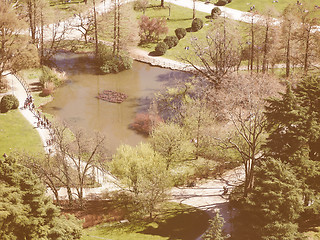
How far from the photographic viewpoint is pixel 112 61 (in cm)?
6938

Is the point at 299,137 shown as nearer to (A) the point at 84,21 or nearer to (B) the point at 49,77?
(B) the point at 49,77

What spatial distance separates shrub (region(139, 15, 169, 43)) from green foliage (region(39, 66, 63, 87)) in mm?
20122

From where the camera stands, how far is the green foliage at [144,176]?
3759 cm

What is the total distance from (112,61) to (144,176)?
34.8 meters

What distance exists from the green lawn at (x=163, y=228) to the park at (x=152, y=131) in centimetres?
16

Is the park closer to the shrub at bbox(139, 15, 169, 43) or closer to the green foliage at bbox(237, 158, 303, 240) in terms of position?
the green foliage at bbox(237, 158, 303, 240)

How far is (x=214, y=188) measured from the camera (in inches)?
1730

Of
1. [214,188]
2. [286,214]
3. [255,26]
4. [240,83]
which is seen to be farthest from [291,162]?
[255,26]

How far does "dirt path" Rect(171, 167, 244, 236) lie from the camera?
131 feet

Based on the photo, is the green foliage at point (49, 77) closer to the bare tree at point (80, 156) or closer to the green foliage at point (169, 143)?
the bare tree at point (80, 156)

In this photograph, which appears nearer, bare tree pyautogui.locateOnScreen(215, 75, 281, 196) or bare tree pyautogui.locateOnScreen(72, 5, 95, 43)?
bare tree pyautogui.locateOnScreen(215, 75, 281, 196)

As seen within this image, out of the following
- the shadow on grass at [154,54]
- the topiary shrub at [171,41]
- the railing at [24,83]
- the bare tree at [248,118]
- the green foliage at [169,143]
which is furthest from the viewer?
the topiary shrub at [171,41]

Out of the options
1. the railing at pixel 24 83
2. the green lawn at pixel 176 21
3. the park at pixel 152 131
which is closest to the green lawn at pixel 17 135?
the park at pixel 152 131

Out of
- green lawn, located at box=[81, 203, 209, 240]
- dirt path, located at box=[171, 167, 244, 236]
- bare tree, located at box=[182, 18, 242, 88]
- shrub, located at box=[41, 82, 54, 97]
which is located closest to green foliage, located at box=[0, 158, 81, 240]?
green lawn, located at box=[81, 203, 209, 240]
